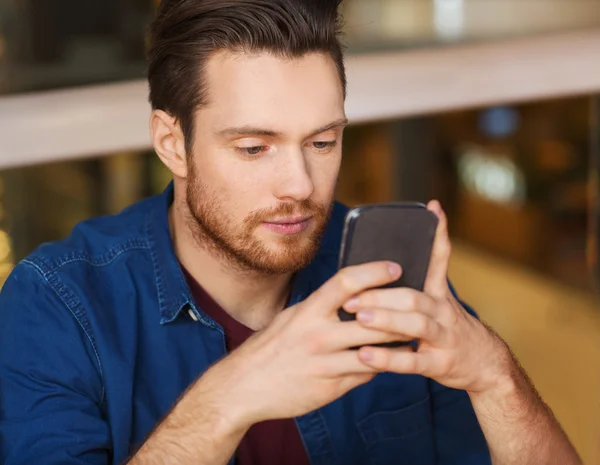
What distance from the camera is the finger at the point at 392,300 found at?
43.2 inches

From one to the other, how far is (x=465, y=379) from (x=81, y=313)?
2.06ft

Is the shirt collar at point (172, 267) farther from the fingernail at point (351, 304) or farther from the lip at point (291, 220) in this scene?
the fingernail at point (351, 304)

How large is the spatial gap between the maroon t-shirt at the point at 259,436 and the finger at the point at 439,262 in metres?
0.49

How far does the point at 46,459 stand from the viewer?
1.32m

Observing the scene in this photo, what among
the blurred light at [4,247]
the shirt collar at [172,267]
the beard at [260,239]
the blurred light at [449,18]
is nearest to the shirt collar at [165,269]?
the shirt collar at [172,267]

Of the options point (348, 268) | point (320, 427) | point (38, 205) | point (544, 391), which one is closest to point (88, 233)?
point (320, 427)

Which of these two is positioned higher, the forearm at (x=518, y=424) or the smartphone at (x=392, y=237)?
the smartphone at (x=392, y=237)

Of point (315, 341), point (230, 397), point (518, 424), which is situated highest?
point (315, 341)

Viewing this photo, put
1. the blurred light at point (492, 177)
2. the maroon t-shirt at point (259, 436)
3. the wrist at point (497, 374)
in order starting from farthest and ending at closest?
the blurred light at point (492, 177)
the maroon t-shirt at point (259, 436)
the wrist at point (497, 374)

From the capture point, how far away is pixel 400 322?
111cm

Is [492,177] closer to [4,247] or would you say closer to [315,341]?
[4,247]

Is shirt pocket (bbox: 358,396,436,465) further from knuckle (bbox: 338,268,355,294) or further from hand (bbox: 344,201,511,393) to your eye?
knuckle (bbox: 338,268,355,294)

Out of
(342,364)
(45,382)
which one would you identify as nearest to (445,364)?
(342,364)

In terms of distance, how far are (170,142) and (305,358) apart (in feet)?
2.12
